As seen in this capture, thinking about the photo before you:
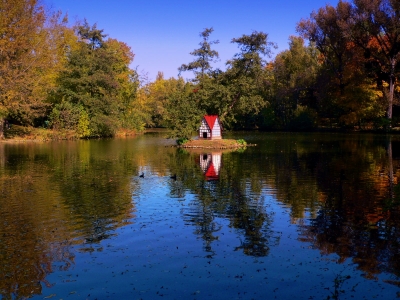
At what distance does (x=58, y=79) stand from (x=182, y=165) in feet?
140

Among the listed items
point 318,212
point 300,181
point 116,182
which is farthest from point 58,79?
point 318,212

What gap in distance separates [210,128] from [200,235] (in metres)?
37.1

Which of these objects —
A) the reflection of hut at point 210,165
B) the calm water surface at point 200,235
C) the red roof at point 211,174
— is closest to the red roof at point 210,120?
the reflection of hut at point 210,165

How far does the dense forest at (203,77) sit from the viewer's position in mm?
52656

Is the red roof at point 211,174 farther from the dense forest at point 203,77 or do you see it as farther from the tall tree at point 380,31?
the tall tree at point 380,31

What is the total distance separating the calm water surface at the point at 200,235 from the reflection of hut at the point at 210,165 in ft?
1.63

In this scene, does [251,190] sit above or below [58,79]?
below

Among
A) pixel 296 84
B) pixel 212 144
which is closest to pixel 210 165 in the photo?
pixel 212 144

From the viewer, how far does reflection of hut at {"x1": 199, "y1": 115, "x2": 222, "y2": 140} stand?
5116 centimetres

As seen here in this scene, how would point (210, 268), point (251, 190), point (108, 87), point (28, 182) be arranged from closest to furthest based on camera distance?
point (210, 268) → point (251, 190) → point (28, 182) → point (108, 87)

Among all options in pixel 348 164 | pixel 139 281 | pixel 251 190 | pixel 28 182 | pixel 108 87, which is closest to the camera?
pixel 139 281

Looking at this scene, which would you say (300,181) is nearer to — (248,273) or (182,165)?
(182,165)

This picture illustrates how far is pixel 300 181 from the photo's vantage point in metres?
25.1

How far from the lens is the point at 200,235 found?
1452cm
